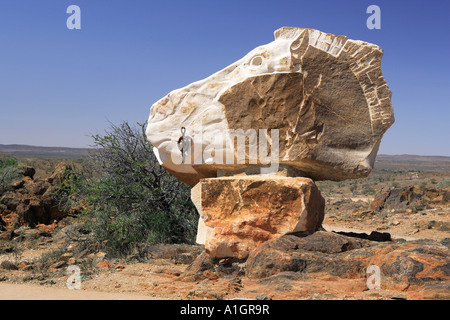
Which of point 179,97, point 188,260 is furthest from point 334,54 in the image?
point 188,260

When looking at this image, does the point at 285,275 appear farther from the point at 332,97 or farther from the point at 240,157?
the point at 332,97

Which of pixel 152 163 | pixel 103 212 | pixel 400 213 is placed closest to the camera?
pixel 103 212

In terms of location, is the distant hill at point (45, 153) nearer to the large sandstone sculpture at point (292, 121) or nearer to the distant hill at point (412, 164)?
the distant hill at point (412, 164)

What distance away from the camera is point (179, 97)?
6.00 metres

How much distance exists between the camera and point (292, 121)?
5359 mm

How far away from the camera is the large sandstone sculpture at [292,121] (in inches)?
207

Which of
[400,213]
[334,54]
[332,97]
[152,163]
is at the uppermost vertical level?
[334,54]

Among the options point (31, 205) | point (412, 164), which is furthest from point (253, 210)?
point (412, 164)

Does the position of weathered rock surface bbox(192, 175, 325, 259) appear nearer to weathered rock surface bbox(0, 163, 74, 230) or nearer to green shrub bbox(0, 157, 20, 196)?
weathered rock surface bbox(0, 163, 74, 230)

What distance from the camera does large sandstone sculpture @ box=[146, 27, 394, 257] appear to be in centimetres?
525

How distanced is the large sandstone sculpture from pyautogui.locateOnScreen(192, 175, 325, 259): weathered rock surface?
0.01m

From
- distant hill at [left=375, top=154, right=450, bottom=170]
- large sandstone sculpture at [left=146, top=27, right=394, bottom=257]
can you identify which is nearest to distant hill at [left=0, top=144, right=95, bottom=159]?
distant hill at [left=375, top=154, right=450, bottom=170]

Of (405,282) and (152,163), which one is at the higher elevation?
(152,163)
